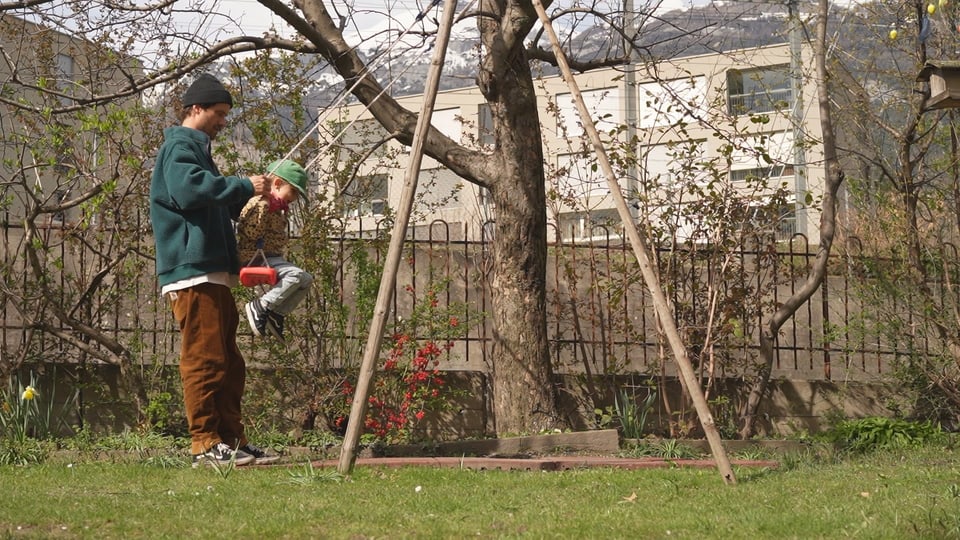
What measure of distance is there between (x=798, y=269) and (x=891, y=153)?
2.46m

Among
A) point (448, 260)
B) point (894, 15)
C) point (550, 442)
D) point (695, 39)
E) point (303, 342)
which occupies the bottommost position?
point (550, 442)

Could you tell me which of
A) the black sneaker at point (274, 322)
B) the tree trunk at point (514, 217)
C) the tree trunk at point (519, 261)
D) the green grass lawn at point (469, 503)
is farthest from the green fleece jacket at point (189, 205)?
the tree trunk at point (519, 261)

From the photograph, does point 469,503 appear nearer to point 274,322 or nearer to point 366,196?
point 274,322

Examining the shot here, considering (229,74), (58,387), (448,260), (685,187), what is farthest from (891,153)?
(58,387)

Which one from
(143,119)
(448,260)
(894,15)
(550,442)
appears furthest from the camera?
(894,15)

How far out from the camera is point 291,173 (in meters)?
6.53

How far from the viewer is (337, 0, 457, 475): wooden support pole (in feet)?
20.6

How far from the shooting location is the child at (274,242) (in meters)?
6.52

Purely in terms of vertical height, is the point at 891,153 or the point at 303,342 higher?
the point at 891,153

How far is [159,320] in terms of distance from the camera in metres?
9.47

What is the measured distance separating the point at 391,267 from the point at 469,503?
1557 millimetres

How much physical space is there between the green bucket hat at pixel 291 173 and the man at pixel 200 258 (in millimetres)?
98

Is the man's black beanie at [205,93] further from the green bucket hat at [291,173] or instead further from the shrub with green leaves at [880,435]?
the shrub with green leaves at [880,435]

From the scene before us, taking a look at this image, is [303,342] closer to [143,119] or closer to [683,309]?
[143,119]
